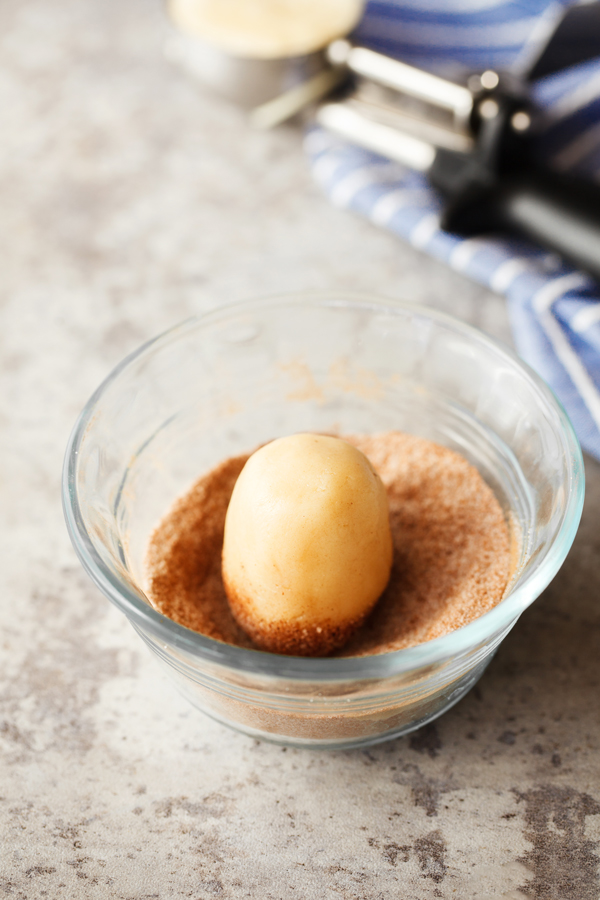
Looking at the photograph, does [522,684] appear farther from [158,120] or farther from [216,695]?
[158,120]

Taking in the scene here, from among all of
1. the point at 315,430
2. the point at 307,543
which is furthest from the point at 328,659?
the point at 315,430

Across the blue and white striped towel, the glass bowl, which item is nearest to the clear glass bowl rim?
the glass bowl

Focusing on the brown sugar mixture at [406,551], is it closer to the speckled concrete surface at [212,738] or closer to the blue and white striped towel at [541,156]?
the speckled concrete surface at [212,738]

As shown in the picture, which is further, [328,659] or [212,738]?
[212,738]

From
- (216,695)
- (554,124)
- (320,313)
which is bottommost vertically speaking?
(216,695)

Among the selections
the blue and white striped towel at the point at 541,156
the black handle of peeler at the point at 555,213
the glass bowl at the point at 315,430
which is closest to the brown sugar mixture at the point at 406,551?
the glass bowl at the point at 315,430

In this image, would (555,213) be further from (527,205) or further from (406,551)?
(406,551)

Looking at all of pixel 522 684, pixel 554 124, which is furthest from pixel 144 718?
pixel 554 124
